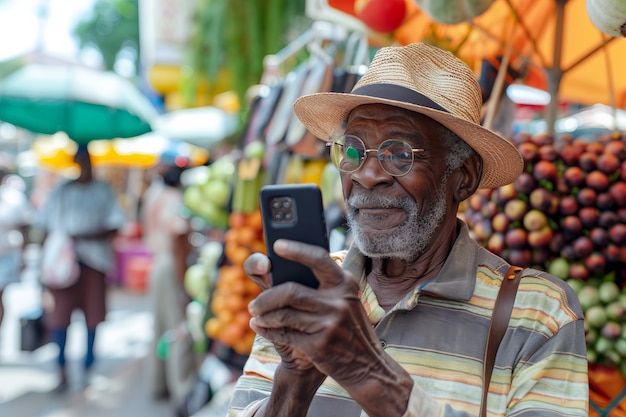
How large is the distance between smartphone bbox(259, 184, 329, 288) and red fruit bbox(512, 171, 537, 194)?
1.33 meters

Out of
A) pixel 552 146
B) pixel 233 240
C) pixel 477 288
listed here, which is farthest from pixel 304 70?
pixel 477 288

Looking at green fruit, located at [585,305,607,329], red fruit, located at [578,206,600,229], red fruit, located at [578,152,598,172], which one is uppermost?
red fruit, located at [578,152,598,172]

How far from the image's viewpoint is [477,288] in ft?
4.88

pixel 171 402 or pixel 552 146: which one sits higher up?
pixel 552 146

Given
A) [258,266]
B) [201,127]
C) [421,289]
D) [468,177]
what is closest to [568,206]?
[468,177]

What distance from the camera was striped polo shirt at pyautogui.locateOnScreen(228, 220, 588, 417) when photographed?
131 centimetres

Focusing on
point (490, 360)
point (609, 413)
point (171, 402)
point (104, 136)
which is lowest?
point (171, 402)

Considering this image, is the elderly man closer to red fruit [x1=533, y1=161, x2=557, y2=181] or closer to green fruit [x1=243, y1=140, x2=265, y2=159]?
red fruit [x1=533, y1=161, x2=557, y2=181]

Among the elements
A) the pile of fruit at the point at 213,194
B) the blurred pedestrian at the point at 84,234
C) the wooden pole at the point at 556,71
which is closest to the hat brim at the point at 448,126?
the wooden pole at the point at 556,71

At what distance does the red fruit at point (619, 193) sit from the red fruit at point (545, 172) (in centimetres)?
20

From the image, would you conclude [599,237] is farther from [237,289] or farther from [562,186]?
[237,289]

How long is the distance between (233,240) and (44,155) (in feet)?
27.7

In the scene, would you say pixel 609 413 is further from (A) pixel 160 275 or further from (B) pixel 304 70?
(A) pixel 160 275

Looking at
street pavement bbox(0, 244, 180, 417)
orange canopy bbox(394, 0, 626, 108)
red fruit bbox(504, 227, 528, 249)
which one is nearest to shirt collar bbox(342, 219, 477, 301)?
red fruit bbox(504, 227, 528, 249)
